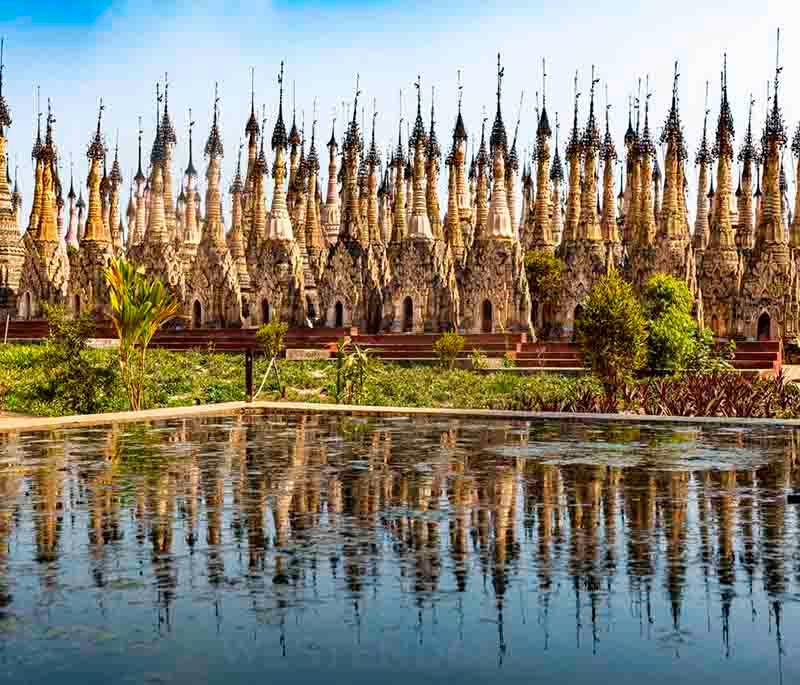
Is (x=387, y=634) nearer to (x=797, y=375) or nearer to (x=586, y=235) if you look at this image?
(x=797, y=375)

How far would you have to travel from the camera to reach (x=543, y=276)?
154ft

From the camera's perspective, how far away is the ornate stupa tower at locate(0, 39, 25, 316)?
5075 cm

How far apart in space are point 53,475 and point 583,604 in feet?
24.5

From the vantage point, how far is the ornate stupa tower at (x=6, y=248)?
50.8 m

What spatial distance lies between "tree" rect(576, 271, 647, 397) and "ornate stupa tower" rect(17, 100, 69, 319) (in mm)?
31098

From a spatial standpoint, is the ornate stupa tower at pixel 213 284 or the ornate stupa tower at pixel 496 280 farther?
the ornate stupa tower at pixel 213 284

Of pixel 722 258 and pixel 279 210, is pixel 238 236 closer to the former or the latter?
pixel 279 210

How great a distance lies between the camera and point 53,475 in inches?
498

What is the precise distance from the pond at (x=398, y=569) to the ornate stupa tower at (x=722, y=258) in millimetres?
31176

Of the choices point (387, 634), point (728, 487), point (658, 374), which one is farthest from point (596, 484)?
point (658, 374)

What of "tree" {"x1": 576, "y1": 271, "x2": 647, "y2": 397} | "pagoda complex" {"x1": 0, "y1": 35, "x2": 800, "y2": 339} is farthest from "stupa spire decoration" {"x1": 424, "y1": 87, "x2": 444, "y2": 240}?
"tree" {"x1": 576, "y1": 271, "x2": 647, "y2": 397}

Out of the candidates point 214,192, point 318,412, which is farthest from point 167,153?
point 318,412

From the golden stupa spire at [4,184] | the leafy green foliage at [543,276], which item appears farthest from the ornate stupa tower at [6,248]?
the leafy green foliage at [543,276]

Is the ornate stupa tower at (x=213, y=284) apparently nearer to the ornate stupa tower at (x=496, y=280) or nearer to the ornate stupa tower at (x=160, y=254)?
the ornate stupa tower at (x=160, y=254)
